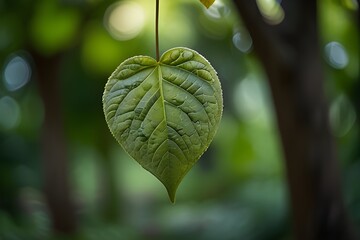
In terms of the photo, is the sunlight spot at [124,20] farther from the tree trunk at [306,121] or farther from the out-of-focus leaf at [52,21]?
the tree trunk at [306,121]

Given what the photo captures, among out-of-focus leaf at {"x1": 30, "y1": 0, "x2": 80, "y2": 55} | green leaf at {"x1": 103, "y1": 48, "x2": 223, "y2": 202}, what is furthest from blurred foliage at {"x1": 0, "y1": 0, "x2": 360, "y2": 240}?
green leaf at {"x1": 103, "y1": 48, "x2": 223, "y2": 202}

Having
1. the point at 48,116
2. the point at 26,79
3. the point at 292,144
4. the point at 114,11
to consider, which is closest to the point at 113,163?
the point at 26,79

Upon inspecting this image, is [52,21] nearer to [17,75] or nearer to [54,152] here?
[54,152]

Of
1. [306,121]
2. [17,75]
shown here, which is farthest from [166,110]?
[17,75]

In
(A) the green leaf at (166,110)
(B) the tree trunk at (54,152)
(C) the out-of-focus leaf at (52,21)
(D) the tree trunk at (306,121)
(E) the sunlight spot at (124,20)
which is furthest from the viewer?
(B) the tree trunk at (54,152)

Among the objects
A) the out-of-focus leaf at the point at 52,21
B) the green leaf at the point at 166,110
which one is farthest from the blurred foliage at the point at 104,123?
the green leaf at the point at 166,110

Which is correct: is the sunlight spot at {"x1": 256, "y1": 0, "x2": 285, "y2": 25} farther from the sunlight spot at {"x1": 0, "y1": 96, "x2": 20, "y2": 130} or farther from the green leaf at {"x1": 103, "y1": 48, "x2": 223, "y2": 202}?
the sunlight spot at {"x1": 0, "y1": 96, "x2": 20, "y2": 130}

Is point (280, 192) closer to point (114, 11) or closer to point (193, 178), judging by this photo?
point (114, 11)
